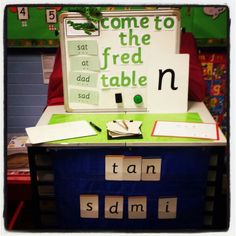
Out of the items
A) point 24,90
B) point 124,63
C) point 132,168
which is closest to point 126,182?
point 132,168

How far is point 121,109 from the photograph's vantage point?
74.9 inches

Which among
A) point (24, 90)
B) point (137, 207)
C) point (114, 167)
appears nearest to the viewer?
point (114, 167)

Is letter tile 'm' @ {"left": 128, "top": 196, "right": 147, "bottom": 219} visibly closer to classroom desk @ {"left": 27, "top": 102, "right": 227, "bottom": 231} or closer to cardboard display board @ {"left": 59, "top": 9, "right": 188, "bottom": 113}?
classroom desk @ {"left": 27, "top": 102, "right": 227, "bottom": 231}

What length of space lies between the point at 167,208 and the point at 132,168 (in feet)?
0.97

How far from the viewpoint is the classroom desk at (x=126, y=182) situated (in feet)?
5.22

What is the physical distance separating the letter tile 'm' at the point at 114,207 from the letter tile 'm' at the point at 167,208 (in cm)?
19

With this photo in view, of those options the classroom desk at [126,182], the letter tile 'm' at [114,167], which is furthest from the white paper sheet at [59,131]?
the letter tile 'm' at [114,167]

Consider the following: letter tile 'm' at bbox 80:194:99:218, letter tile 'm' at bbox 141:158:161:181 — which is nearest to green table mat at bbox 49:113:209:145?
letter tile 'm' at bbox 141:158:161:181

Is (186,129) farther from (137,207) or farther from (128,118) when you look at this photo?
(137,207)

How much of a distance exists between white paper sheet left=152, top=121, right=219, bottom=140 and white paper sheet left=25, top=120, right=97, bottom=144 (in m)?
0.32

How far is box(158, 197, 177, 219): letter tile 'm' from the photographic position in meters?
1.72

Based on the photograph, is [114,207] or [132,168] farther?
[114,207]

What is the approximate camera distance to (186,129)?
1666 mm

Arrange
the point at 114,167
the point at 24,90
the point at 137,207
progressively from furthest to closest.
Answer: the point at 24,90, the point at 137,207, the point at 114,167
